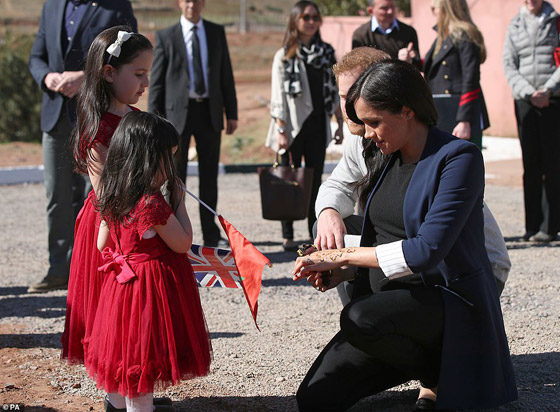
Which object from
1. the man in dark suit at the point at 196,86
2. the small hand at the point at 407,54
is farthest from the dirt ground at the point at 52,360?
the small hand at the point at 407,54

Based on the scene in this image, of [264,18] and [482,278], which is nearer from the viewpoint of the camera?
[482,278]

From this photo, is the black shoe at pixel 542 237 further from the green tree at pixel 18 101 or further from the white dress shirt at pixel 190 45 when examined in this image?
the green tree at pixel 18 101

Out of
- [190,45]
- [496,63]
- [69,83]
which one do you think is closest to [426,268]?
[69,83]

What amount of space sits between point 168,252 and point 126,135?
489mm

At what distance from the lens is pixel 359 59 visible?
3967 millimetres

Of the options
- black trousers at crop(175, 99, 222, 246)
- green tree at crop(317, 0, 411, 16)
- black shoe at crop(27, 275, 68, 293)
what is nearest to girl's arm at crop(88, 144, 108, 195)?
black shoe at crop(27, 275, 68, 293)

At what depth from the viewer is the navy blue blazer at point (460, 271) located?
324 centimetres

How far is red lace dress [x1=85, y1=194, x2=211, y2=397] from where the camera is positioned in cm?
329

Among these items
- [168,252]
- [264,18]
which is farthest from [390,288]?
[264,18]

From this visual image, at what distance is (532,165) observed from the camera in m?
7.29

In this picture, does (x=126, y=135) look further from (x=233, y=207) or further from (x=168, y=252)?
(x=233, y=207)

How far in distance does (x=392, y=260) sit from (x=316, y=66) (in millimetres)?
4237

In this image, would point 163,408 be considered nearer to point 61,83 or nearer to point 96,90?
point 96,90

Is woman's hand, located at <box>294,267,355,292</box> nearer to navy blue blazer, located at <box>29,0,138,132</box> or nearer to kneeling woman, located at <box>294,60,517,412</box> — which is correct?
kneeling woman, located at <box>294,60,517,412</box>
